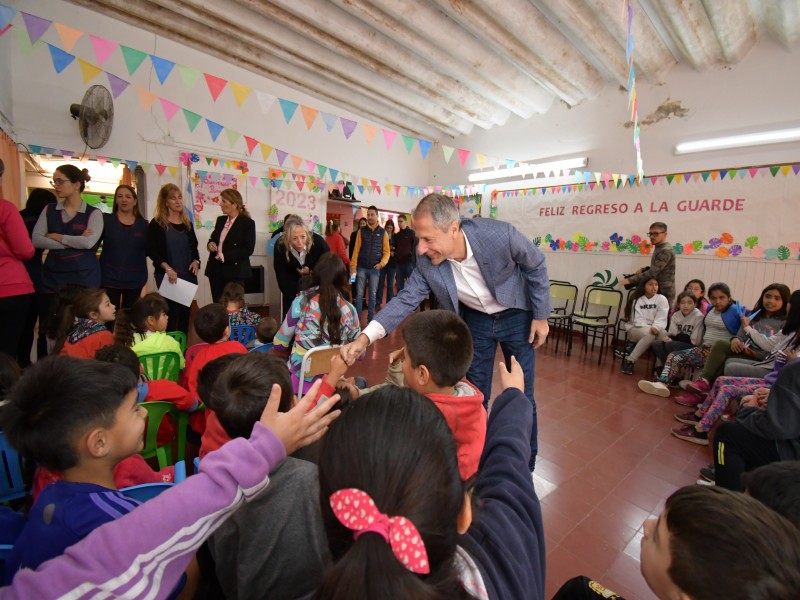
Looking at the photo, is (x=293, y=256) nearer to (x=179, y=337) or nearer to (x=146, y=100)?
(x=179, y=337)

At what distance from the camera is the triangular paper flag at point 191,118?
530cm

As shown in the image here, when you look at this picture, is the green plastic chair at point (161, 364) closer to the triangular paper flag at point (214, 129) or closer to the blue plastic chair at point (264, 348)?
the blue plastic chair at point (264, 348)

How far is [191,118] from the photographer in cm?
537

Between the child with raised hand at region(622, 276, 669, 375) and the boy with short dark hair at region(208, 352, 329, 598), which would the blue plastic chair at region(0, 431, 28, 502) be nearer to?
the boy with short dark hair at region(208, 352, 329, 598)

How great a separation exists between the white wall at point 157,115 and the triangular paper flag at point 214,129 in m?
0.10

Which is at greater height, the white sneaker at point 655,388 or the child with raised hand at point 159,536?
the child with raised hand at point 159,536

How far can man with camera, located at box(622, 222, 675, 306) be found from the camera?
4691 millimetres

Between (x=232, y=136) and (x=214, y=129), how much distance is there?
0.28m

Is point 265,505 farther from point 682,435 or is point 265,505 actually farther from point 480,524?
point 682,435

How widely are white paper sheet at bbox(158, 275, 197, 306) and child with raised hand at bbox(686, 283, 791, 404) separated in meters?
4.55

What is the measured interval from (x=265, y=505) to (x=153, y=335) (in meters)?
1.67

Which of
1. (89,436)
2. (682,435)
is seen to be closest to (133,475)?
(89,436)

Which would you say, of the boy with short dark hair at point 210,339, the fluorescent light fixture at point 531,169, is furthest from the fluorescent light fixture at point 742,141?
the boy with short dark hair at point 210,339

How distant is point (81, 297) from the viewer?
7.09 ft
